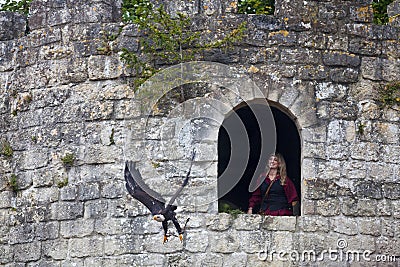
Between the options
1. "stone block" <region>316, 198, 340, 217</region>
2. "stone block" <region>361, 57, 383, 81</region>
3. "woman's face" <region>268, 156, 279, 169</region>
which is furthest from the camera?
"woman's face" <region>268, 156, 279, 169</region>

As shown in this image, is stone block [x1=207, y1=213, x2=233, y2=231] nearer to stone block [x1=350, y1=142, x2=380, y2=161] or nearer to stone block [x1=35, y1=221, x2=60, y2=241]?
stone block [x1=350, y1=142, x2=380, y2=161]

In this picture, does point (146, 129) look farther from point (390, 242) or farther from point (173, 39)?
point (390, 242)

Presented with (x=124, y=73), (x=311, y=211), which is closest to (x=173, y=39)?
(x=124, y=73)

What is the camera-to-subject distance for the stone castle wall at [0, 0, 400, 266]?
9.41 metres

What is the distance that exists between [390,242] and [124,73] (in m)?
2.97

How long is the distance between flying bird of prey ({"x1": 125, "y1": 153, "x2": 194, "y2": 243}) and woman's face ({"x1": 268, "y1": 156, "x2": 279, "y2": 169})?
4.02 ft

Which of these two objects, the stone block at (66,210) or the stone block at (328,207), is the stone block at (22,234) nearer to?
the stone block at (66,210)

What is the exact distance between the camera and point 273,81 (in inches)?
382

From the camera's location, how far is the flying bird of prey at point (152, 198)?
937 centimetres

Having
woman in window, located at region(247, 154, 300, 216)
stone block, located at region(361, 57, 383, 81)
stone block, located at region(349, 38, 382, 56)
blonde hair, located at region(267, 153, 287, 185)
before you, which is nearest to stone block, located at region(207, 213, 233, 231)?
woman in window, located at region(247, 154, 300, 216)

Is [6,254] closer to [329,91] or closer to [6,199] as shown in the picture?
[6,199]

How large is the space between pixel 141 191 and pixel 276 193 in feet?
5.17

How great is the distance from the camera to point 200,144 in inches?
376

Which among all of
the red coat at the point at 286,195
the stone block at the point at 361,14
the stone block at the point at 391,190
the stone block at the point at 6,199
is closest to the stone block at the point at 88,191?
the stone block at the point at 6,199
